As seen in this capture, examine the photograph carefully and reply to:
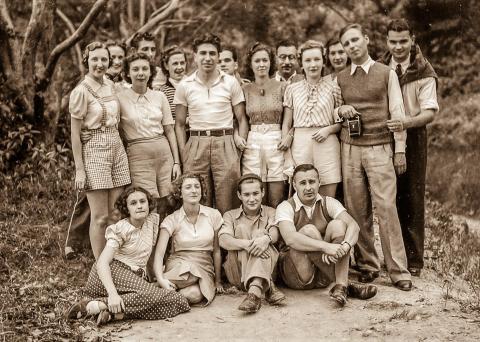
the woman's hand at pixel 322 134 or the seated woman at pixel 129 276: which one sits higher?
the woman's hand at pixel 322 134

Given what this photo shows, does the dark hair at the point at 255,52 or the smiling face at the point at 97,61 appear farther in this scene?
the dark hair at the point at 255,52

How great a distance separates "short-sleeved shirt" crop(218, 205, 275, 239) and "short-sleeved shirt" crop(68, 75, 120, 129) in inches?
46.1

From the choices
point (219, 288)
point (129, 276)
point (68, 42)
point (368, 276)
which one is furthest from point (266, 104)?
point (68, 42)

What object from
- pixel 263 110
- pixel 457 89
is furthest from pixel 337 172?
pixel 457 89

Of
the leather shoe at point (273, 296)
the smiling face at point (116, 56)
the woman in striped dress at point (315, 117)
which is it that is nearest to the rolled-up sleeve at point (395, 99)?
the woman in striped dress at point (315, 117)

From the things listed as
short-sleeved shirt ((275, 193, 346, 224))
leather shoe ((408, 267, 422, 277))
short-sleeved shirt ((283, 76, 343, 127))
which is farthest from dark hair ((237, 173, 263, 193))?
leather shoe ((408, 267, 422, 277))

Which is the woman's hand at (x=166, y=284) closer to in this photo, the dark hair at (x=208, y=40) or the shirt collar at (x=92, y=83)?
the shirt collar at (x=92, y=83)

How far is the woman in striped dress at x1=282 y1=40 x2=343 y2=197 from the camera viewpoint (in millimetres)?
5336

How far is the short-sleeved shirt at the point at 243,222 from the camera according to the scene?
5184 millimetres

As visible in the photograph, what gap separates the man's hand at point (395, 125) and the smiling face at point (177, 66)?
191 centimetres

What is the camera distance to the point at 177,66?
5.92 metres

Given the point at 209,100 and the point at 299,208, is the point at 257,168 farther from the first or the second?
the point at 209,100

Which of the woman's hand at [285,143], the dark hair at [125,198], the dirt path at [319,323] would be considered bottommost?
the dirt path at [319,323]

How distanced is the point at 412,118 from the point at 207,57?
1699 millimetres
